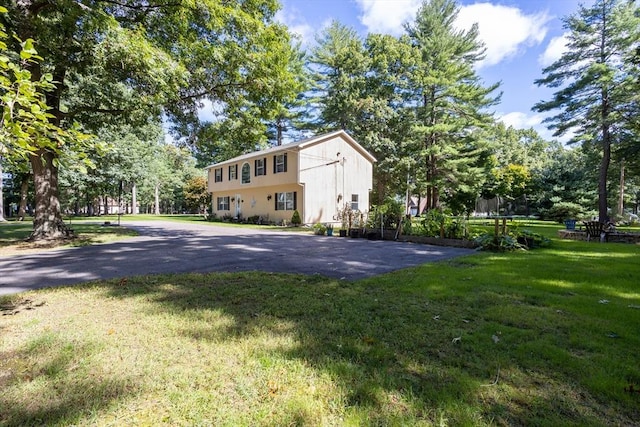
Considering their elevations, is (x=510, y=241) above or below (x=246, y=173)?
below

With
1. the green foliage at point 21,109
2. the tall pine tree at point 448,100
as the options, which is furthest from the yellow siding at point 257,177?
the green foliage at point 21,109

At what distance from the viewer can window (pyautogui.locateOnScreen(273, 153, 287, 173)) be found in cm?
2077

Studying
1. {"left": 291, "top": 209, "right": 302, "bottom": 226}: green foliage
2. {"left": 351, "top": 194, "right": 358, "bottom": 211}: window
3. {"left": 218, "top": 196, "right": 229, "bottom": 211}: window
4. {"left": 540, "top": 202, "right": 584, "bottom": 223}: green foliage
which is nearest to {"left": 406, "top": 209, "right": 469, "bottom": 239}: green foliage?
{"left": 291, "top": 209, "right": 302, "bottom": 226}: green foliage

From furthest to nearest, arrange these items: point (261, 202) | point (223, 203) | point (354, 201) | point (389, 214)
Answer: point (223, 203)
point (261, 202)
point (354, 201)
point (389, 214)

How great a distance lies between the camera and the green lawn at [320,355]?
6.74 ft

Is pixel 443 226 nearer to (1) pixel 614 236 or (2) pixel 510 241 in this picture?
(2) pixel 510 241

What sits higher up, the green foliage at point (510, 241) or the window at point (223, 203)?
the window at point (223, 203)

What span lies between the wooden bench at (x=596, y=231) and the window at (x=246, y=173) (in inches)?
781

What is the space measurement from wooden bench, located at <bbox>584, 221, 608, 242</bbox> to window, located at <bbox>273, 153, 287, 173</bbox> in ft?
50.5

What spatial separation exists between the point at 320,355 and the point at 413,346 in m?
0.87

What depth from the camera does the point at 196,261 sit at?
7215 mm

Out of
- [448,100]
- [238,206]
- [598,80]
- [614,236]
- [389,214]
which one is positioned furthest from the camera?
[238,206]

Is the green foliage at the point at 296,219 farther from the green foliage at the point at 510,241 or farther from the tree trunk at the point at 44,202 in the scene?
the green foliage at the point at 510,241

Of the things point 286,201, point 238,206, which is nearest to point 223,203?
point 238,206
